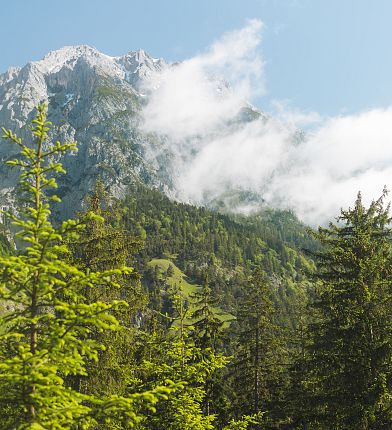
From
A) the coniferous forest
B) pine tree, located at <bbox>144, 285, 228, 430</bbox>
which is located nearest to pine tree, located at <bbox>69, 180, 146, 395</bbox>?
the coniferous forest

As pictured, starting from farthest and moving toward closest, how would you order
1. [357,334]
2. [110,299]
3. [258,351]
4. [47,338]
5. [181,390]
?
[258,351], [110,299], [357,334], [181,390], [47,338]

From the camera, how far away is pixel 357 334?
18672 mm

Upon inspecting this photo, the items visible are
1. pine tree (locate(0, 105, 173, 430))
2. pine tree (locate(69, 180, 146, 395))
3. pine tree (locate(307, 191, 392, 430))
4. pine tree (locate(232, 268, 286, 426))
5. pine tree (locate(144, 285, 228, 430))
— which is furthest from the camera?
pine tree (locate(232, 268, 286, 426))

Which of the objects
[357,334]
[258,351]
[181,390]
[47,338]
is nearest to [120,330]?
[181,390]

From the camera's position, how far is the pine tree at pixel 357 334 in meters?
17.2

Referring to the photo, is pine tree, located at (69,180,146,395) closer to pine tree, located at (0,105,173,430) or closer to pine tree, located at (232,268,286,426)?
pine tree, located at (0,105,173,430)

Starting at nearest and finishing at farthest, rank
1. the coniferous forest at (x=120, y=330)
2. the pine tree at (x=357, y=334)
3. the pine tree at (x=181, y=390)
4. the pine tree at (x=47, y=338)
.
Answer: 1. the pine tree at (x=47, y=338)
2. the coniferous forest at (x=120, y=330)
3. the pine tree at (x=181, y=390)
4. the pine tree at (x=357, y=334)

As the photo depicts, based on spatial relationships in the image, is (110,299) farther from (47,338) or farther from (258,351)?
(258,351)

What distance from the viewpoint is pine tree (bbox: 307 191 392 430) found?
675 inches

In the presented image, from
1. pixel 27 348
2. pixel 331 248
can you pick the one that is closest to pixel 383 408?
pixel 331 248

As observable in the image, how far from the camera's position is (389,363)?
1762cm

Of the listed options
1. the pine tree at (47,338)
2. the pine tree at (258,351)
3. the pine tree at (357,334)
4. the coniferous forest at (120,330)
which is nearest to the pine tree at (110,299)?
Answer: the coniferous forest at (120,330)

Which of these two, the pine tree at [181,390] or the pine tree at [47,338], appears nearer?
the pine tree at [47,338]

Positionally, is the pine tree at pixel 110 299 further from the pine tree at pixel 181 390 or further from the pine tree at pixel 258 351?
the pine tree at pixel 258 351
